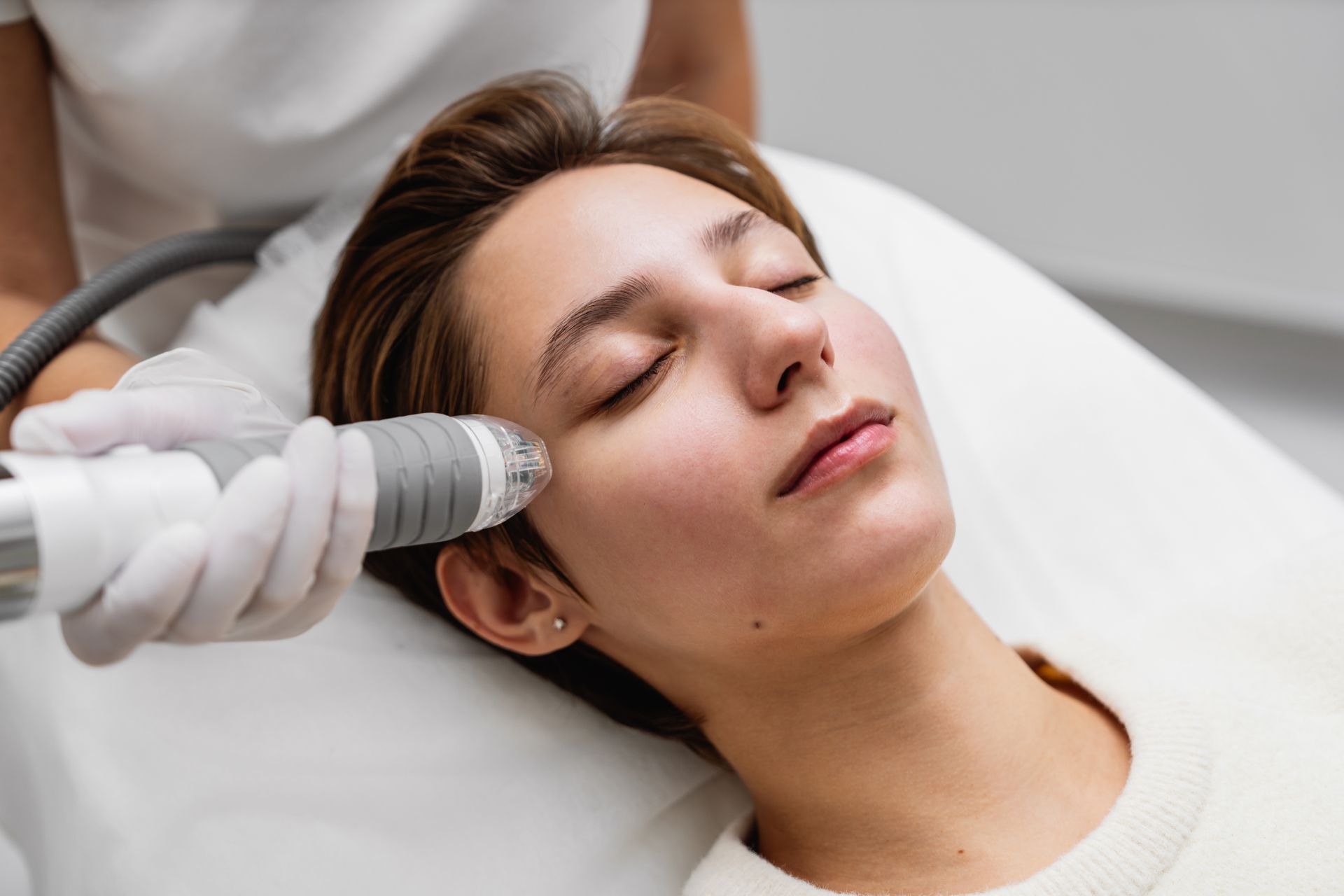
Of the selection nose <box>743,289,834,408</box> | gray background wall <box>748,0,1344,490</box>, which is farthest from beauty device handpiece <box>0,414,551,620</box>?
gray background wall <box>748,0,1344,490</box>

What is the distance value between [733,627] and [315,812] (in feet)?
1.57

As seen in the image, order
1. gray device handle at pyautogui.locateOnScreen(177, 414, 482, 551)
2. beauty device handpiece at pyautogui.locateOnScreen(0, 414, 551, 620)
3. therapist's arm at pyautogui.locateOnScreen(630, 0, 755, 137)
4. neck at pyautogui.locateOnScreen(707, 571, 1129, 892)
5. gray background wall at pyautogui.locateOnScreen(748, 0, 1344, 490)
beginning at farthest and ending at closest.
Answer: gray background wall at pyautogui.locateOnScreen(748, 0, 1344, 490) → therapist's arm at pyautogui.locateOnScreen(630, 0, 755, 137) → neck at pyautogui.locateOnScreen(707, 571, 1129, 892) → gray device handle at pyautogui.locateOnScreen(177, 414, 482, 551) → beauty device handpiece at pyautogui.locateOnScreen(0, 414, 551, 620)

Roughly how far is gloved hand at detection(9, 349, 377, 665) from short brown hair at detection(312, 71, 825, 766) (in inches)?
12.4

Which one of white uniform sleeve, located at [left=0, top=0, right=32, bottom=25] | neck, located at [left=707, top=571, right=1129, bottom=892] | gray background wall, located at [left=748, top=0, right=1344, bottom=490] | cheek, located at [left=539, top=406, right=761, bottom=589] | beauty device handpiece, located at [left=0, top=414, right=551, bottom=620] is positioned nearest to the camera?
beauty device handpiece, located at [left=0, top=414, right=551, bottom=620]

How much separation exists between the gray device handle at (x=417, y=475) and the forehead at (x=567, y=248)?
0.66 ft

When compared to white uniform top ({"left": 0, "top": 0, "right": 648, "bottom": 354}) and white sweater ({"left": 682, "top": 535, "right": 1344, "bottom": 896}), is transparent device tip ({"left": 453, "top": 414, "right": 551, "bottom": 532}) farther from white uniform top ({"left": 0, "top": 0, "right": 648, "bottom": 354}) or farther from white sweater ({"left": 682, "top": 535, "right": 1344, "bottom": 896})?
white uniform top ({"left": 0, "top": 0, "right": 648, "bottom": 354})

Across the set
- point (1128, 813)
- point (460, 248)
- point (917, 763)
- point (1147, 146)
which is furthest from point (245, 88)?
point (1147, 146)

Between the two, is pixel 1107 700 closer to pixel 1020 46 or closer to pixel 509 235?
pixel 509 235

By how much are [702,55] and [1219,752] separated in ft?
4.09

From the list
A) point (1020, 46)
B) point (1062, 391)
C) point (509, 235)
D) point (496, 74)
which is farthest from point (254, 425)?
point (1020, 46)

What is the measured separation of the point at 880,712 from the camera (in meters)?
1.04

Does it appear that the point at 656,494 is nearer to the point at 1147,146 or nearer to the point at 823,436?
the point at 823,436

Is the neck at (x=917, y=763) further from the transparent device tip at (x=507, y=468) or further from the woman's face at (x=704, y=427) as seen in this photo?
the transparent device tip at (x=507, y=468)

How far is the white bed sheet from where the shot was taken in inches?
42.7
